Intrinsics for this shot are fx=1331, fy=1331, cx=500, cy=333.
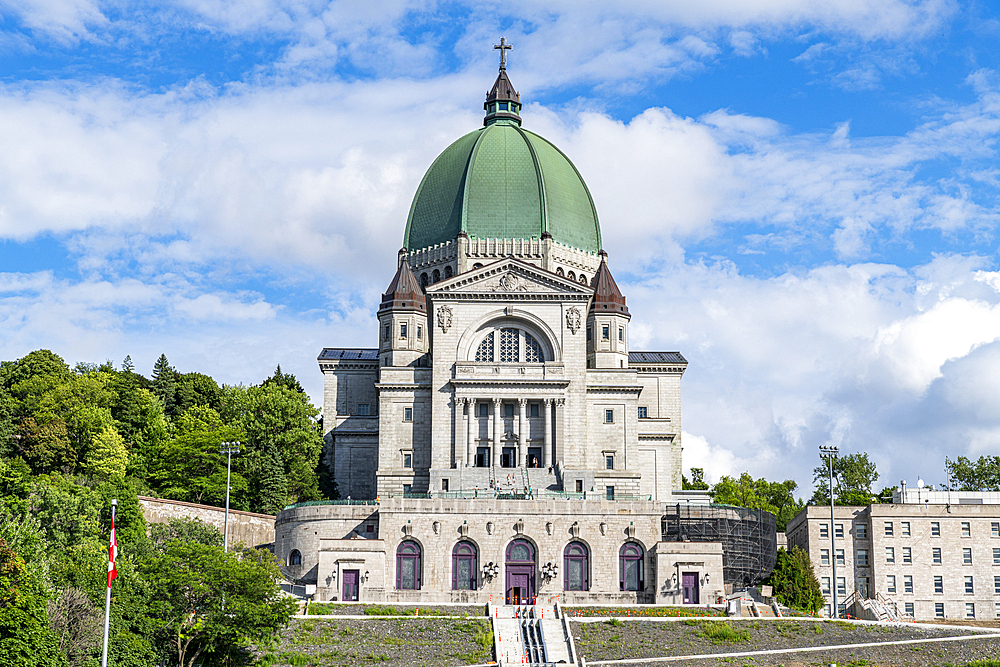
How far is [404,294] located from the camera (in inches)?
3861

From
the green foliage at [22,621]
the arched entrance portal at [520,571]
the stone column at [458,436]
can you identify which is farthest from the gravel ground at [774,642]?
the stone column at [458,436]

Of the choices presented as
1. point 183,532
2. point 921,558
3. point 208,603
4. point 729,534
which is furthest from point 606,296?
point 208,603

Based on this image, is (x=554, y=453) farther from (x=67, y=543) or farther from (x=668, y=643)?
(x=67, y=543)

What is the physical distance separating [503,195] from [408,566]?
36.3 metres

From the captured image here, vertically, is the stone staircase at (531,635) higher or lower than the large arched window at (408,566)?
→ lower

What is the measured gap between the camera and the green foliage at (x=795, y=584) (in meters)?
75.2

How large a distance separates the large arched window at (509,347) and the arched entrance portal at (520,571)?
61.2 feet

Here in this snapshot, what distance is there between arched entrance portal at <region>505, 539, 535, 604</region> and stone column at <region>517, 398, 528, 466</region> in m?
12.2

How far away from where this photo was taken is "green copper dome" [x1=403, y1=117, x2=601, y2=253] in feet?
337

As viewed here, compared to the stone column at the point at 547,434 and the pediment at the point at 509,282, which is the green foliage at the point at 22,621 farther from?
the pediment at the point at 509,282

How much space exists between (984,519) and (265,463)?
4698 cm

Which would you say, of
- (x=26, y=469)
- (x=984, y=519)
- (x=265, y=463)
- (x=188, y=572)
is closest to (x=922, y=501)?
(x=984, y=519)

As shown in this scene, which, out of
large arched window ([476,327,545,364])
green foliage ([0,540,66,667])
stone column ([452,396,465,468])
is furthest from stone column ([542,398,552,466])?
green foliage ([0,540,66,667])

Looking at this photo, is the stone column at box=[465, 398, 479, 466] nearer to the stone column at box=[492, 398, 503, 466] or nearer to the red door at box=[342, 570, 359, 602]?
the stone column at box=[492, 398, 503, 466]
